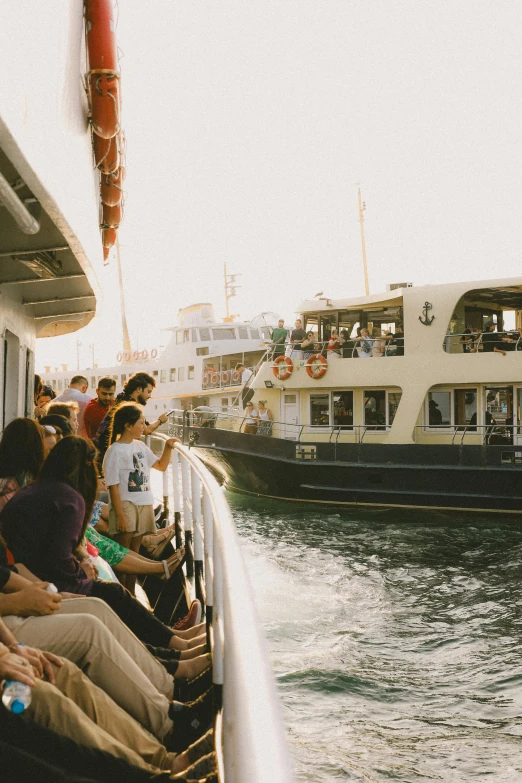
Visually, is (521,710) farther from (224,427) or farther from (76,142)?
(224,427)

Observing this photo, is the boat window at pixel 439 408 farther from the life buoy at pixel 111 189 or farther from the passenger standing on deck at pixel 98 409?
the passenger standing on deck at pixel 98 409

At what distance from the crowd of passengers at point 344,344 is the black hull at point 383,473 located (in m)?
2.41

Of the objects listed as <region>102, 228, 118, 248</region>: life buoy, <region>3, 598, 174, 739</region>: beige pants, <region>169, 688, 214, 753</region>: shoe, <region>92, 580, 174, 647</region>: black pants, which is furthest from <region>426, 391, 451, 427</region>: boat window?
<region>3, 598, 174, 739</region>: beige pants

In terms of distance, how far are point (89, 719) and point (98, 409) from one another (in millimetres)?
4855

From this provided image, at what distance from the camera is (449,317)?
1670cm

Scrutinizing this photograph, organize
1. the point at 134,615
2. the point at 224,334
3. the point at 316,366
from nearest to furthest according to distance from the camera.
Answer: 1. the point at 134,615
2. the point at 316,366
3. the point at 224,334

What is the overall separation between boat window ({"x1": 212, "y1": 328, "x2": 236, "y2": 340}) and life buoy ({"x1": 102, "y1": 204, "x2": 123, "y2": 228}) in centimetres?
2277

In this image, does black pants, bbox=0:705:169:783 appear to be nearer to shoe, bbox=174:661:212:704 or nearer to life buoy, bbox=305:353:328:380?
shoe, bbox=174:661:212:704

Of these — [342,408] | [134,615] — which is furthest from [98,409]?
[342,408]

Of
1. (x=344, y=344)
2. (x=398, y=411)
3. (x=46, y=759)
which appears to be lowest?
(x=46, y=759)

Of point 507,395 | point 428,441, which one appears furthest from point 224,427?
point 507,395

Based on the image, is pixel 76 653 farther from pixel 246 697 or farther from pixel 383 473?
pixel 383 473

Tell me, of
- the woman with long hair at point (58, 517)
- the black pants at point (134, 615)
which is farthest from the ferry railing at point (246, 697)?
the black pants at point (134, 615)

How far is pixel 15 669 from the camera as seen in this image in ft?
7.06
